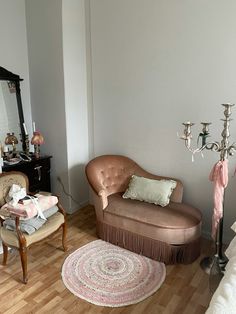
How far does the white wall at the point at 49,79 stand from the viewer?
3.13 meters

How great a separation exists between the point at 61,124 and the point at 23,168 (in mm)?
710

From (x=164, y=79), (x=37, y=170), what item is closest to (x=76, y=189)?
(x=37, y=170)

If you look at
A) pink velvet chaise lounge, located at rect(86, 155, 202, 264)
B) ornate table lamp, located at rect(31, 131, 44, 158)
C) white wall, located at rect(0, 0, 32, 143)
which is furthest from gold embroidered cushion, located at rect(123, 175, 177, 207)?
white wall, located at rect(0, 0, 32, 143)

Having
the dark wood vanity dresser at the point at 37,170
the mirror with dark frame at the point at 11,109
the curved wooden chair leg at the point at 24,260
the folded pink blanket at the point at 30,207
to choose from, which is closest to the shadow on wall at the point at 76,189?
the dark wood vanity dresser at the point at 37,170

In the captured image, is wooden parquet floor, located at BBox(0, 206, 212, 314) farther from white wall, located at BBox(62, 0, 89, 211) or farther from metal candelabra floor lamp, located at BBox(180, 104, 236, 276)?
white wall, located at BBox(62, 0, 89, 211)

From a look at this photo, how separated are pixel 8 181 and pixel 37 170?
27.1 inches

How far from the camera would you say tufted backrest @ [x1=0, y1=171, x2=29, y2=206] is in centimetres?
249

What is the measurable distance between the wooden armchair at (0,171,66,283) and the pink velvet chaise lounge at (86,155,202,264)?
18.7 inches

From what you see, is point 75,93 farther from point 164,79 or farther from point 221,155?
point 221,155

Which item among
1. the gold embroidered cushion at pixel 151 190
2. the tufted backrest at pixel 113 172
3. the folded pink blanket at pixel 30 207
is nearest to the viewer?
the folded pink blanket at pixel 30 207

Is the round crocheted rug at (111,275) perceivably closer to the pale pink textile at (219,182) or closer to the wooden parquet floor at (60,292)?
the wooden parquet floor at (60,292)

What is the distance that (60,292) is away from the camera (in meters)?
2.15

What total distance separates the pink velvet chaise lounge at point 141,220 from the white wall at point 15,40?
150 centimetres

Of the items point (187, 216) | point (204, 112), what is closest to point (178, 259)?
point (187, 216)
